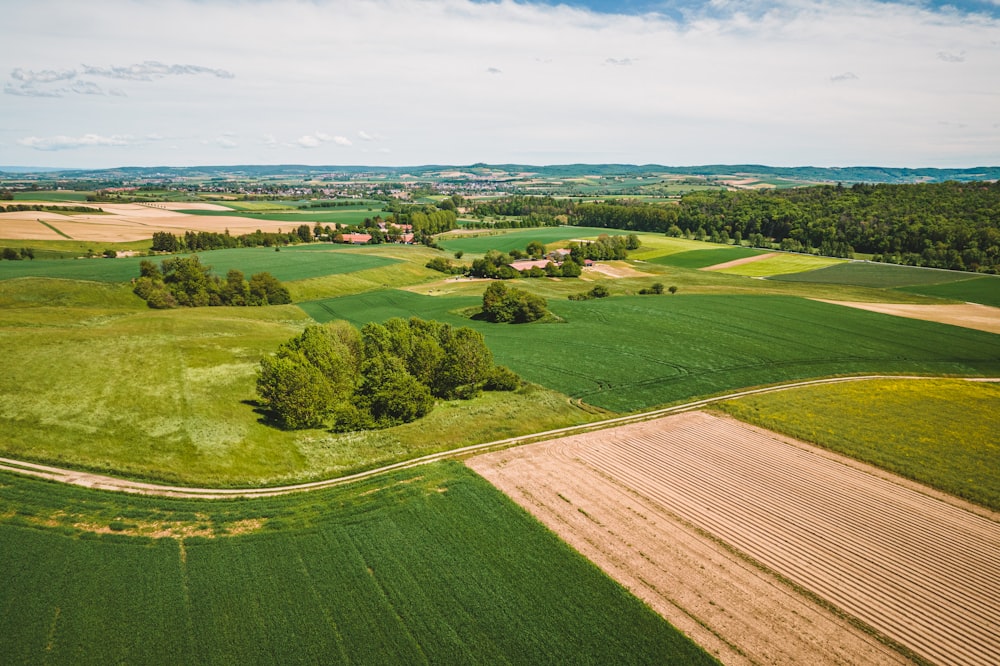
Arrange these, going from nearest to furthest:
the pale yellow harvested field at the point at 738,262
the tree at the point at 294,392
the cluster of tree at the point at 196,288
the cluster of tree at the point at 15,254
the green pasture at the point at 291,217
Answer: the tree at the point at 294,392, the cluster of tree at the point at 196,288, the cluster of tree at the point at 15,254, the pale yellow harvested field at the point at 738,262, the green pasture at the point at 291,217

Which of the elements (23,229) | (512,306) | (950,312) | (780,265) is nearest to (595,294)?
(512,306)

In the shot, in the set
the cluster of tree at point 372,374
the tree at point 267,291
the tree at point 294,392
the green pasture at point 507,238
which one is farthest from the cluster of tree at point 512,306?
the green pasture at point 507,238

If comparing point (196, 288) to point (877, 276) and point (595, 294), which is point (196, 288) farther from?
point (877, 276)

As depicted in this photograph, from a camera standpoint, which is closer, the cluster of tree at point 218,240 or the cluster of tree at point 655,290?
the cluster of tree at point 655,290

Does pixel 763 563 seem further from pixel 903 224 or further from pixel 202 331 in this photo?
pixel 903 224

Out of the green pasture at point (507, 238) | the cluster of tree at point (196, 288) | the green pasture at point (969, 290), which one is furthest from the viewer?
the green pasture at point (507, 238)

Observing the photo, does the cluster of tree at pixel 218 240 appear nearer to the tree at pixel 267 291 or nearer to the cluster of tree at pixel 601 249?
the tree at pixel 267 291
